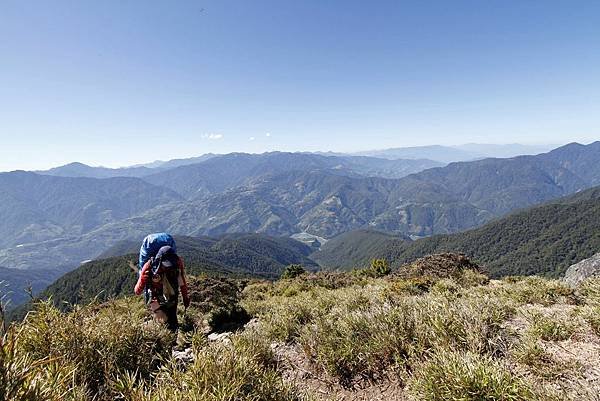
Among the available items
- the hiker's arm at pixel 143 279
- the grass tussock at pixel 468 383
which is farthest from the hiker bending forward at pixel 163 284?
the grass tussock at pixel 468 383

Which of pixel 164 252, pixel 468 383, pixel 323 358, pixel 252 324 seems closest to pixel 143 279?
pixel 164 252

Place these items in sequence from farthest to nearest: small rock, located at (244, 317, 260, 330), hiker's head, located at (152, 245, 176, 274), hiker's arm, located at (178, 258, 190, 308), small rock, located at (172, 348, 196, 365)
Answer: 1. small rock, located at (244, 317, 260, 330)
2. hiker's arm, located at (178, 258, 190, 308)
3. hiker's head, located at (152, 245, 176, 274)
4. small rock, located at (172, 348, 196, 365)

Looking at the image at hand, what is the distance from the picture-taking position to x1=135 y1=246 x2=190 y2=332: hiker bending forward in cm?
711

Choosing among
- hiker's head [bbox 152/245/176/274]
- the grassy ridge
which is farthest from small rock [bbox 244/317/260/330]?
hiker's head [bbox 152/245/176/274]

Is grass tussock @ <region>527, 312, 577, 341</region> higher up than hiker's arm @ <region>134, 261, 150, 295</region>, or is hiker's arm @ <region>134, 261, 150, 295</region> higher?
hiker's arm @ <region>134, 261, 150, 295</region>

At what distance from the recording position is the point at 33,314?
4.00m

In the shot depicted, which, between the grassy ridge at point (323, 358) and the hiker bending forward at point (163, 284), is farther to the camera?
the hiker bending forward at point (163, 284)

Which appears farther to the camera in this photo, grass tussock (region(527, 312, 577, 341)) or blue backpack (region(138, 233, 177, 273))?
blue backpack (region(138, 233, 177, 273))

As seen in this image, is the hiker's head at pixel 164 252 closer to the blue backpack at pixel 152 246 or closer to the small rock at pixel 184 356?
the blue backpack at pixel 152 246

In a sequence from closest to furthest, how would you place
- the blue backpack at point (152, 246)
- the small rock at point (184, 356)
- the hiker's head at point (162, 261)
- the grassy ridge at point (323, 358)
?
1. the grassy ridge at point (323, 358)
2. the small rock at point (184, 356)
3. the hiker's head at point (162, 261)
4. the blue backpack at point (152, 246)

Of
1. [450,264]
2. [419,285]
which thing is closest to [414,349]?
[419,285]

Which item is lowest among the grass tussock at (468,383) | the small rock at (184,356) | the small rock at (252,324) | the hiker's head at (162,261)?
the small rock at (252,324)

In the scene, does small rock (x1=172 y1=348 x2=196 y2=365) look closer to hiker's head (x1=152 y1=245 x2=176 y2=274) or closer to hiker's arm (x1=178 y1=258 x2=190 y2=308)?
Answer: hiker's arm (x1=178 y1=258 x2=190 y2=308)

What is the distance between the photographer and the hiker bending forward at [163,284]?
711cm
